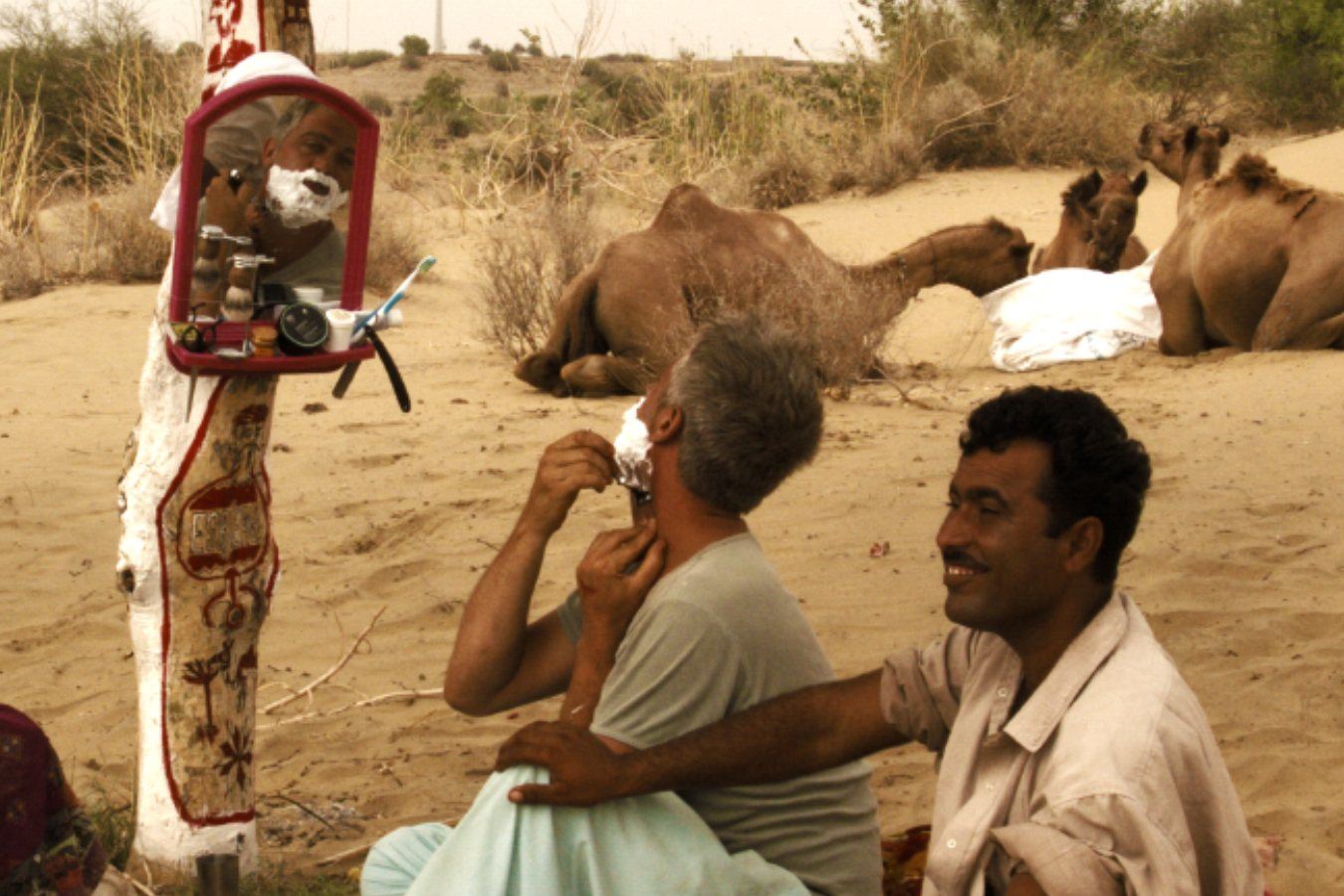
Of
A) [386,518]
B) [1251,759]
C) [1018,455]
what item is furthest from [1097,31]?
[1018,455]

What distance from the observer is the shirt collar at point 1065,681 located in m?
2.43

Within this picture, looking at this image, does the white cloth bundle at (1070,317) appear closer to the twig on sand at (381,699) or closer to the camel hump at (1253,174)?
the camel hump at (1253,174)

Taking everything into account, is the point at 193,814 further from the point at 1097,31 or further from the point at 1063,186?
the point at 1097,31

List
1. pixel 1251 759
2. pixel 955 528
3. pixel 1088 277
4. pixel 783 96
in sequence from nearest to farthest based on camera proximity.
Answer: pixel 955 528 < pixel 1251 759 < pixel 1088 277 < pixel 783 96

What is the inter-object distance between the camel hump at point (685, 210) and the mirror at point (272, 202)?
6.04m

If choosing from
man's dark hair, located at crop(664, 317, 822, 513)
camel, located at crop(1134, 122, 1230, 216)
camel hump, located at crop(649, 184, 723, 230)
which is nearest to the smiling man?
man's dark hair, located at crop(664, 317, 822, 513)

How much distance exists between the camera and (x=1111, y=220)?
11102mm

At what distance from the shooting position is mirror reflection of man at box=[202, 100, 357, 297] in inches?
120

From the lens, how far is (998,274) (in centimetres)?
1078

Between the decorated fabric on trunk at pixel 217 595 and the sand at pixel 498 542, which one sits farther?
the sand at pixel 498 542

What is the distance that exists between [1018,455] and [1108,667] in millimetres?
351

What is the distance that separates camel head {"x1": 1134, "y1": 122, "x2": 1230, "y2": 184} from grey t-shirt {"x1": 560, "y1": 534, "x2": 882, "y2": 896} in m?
8.78

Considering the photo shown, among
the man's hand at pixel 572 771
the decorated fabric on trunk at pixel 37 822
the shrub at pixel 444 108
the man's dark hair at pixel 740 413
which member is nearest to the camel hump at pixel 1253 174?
the man's dark hair at pixel 740 413

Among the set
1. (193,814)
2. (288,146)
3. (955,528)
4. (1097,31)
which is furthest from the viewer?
(1097,31)
